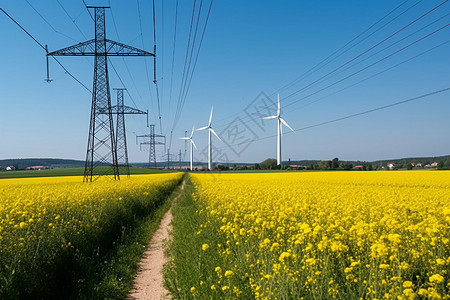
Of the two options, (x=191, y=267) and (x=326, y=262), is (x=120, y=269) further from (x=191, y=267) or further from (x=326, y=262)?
(x=326, y=262)

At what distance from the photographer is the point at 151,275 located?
836 cm

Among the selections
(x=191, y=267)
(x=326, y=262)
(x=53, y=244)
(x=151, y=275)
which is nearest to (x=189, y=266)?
(x=191, y=267)

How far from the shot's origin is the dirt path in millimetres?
7078

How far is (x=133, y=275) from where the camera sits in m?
8.27

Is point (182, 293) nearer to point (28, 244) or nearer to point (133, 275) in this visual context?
point (133, 275)

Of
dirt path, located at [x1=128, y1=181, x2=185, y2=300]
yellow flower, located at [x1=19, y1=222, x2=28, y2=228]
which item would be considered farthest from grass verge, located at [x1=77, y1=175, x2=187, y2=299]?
yellow flower, located at [x1=19, y1=222, x2=28, y2=228]

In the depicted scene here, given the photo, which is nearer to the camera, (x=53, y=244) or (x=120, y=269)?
(x=53, y=244)

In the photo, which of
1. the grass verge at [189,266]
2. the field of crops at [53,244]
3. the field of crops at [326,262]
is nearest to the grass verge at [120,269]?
the field of crops at [53,244]

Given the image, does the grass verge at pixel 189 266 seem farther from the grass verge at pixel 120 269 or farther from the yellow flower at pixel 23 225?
the yellow flower at pixel 23 225

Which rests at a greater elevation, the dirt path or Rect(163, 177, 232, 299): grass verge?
Rect(163, 177, 232, 299): grass verge

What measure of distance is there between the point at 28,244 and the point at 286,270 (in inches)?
211

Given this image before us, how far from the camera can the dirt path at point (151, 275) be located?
7078mm

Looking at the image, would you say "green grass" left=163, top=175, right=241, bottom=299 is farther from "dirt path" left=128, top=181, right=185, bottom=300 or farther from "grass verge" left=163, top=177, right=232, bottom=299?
"dirt path" left=128, top=181, right=185, bottom=300

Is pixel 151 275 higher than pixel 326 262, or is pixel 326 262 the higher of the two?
pixel 326 262
